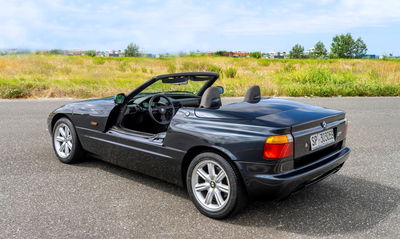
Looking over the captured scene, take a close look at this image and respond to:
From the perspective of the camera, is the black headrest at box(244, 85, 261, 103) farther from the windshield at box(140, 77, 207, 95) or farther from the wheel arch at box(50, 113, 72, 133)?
the wheel arch at box(50, 113, 72, 133)

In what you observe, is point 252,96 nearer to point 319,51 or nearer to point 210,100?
point 210,100

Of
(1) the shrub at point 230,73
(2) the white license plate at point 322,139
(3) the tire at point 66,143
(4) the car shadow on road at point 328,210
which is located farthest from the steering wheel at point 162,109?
(1) the shrub at point 230,73

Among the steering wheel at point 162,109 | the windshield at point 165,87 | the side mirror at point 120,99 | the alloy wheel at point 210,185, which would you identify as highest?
the windshield at point 165,87

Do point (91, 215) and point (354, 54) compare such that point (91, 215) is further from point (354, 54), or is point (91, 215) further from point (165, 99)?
point (354, 54)

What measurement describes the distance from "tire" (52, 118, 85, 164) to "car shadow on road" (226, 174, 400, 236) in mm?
2467

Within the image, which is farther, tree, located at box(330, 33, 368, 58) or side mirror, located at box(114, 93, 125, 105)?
tree, located at box(330, 33, 368, 58)

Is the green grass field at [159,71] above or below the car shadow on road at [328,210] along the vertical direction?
above

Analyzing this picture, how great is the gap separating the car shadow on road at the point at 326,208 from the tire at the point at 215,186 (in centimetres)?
17

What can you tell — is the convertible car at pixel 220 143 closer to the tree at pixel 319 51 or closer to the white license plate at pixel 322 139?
the white license plate at pixel 322 139

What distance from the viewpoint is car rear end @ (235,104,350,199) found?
310cm

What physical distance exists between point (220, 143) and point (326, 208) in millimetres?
1302

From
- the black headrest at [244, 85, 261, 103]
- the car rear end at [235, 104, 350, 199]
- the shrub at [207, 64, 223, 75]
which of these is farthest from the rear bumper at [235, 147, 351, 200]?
the shrub at [207, 64, 223, 75]

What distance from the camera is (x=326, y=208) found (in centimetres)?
370

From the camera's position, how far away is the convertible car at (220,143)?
3.15m
